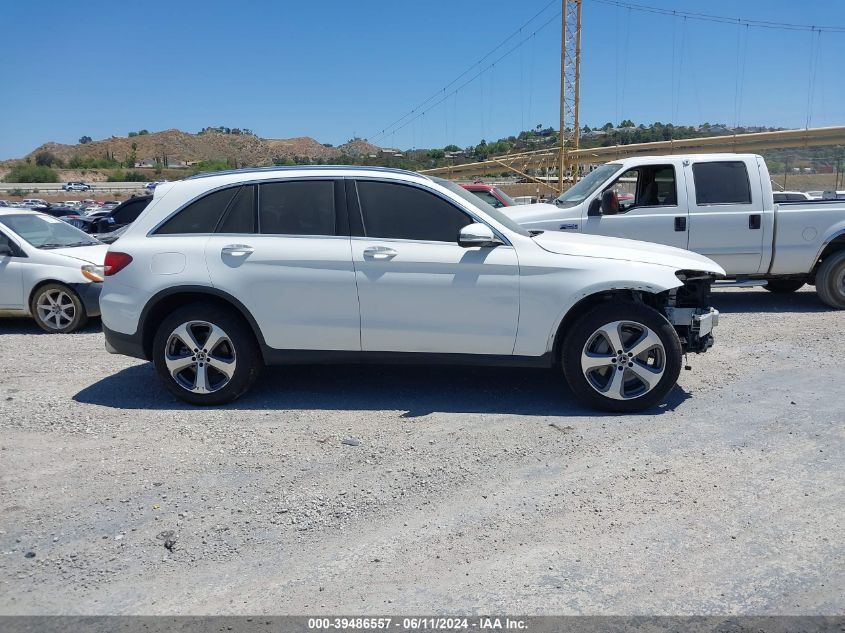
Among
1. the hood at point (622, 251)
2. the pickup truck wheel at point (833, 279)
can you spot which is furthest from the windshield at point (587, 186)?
the hood at point (622, 251)

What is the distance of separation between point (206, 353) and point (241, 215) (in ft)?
3.63

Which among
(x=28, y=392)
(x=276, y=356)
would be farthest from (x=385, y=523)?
(x=28, y=392)

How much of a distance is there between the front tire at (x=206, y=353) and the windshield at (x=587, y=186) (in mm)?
5233

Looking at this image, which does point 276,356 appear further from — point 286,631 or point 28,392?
point 286,631

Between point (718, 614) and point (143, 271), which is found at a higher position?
point (143, 271)

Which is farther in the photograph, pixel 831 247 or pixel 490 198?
pixel 490 198

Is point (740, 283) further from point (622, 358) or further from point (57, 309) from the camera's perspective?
point (57, 309)

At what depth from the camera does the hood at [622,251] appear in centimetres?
558

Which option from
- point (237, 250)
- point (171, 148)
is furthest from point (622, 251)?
point (171, 148)

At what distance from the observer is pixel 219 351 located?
18.9ft

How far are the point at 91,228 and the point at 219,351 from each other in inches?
496

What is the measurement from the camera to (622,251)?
5.69m

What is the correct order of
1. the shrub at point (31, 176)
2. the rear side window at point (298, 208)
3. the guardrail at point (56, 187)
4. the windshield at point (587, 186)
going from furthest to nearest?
the shrub at point (31, 176) → the guardrail at point (56, 187) → the windshield at point (587, 186) → the rear side window at point (298, 208)

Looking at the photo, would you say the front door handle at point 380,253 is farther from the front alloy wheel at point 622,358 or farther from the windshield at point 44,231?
the windshield at point 44,231
